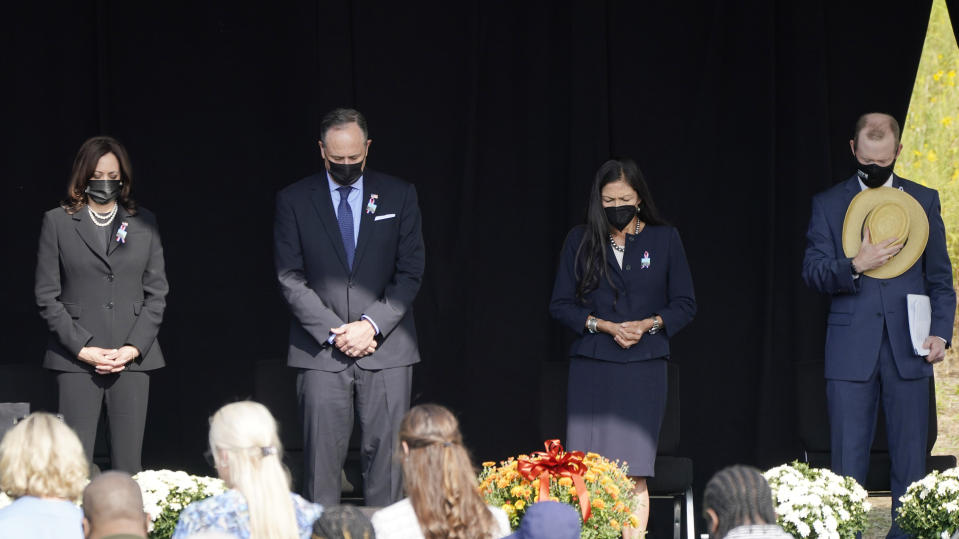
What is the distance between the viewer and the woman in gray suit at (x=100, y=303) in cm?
557

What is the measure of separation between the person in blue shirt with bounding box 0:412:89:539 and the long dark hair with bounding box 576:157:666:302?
2.62m

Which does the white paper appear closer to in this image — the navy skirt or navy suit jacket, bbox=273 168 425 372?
the navy skirt

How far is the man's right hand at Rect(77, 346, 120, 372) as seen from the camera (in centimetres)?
554

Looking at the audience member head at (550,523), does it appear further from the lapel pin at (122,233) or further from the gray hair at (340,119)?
the lapel pin at (122,233)

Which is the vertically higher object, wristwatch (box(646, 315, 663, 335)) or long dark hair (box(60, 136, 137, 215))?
long dark hair (box(60, 136, 137, 215))

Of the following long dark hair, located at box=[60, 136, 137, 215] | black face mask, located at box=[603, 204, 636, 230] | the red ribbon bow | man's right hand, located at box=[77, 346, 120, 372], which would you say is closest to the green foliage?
black face mask, located at box=[603, 204, 636, 230]

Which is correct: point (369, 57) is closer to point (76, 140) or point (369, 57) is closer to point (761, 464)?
point (76, 140)

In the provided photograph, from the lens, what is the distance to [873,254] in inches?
219

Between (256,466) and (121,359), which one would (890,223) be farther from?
(121,359)

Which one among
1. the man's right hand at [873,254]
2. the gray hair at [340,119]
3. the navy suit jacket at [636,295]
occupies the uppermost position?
the gray hair at [340,119]

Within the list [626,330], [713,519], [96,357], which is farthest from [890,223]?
[96,357]

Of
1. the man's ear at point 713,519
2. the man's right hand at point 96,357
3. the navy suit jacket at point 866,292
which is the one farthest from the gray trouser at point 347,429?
the man's ear at point 713,519

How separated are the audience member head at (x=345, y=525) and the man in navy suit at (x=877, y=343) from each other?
2773 mm

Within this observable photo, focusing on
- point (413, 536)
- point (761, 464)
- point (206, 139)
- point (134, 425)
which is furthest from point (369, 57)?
point (413, 536)
